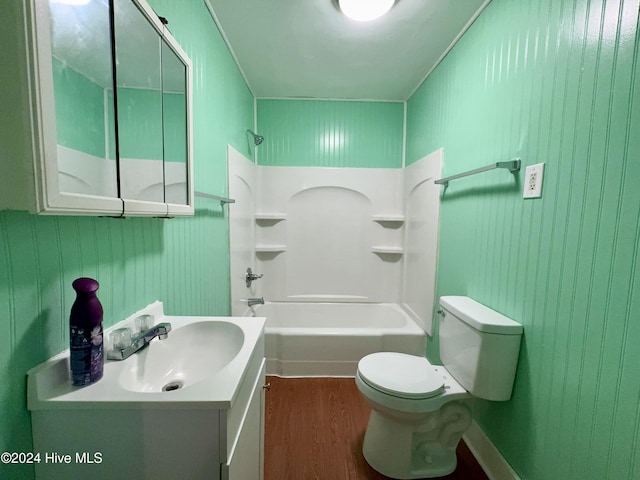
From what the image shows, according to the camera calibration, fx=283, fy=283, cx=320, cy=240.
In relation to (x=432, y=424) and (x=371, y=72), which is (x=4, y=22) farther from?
(x=371, y=72)

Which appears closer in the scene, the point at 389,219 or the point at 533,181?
the point at 533,181

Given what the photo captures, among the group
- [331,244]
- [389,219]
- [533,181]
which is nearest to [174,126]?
[533,181]

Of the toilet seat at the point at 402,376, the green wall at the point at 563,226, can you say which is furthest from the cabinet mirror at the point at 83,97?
the green wall at the point at 563,226

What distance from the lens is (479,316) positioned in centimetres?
134

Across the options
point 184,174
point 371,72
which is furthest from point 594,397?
point 371,72

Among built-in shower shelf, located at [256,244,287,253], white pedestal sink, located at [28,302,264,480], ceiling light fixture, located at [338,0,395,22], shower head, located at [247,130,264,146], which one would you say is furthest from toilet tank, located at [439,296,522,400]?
shower head, located at [247,130,264,146]

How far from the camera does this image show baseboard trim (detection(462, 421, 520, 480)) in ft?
4.38

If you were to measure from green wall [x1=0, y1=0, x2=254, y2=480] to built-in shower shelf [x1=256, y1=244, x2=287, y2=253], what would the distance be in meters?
0.86

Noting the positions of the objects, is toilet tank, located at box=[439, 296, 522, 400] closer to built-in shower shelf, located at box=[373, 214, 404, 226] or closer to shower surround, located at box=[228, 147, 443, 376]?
shower surround, located at box=[228, 147, 443, 376]

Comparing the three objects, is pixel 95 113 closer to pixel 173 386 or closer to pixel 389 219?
pixel 173 386

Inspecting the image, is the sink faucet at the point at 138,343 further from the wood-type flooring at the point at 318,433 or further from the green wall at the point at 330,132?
the green wall at the point at 330,132

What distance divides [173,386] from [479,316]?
1309 millimetres

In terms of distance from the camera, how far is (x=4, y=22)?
1.65ft

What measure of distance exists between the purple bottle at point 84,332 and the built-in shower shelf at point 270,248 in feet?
7.08
